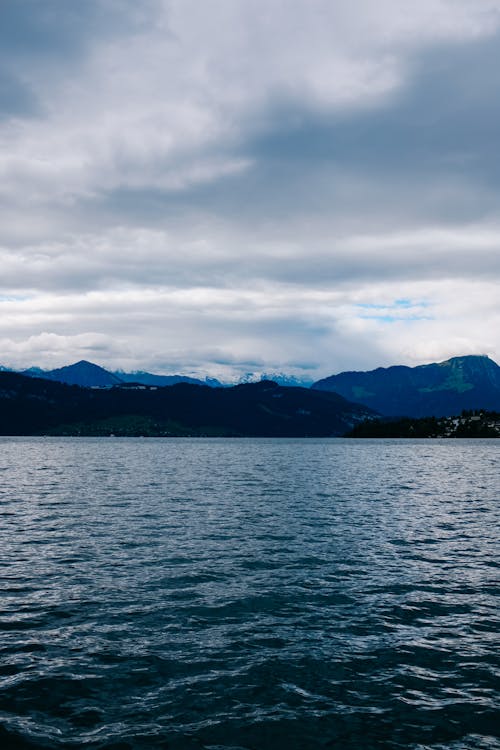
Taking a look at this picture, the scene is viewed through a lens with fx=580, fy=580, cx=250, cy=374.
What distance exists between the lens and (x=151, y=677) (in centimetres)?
2467

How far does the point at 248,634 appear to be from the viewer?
3005 centimetres

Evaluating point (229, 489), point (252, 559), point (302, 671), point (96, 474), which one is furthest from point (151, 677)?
point (96, 474)

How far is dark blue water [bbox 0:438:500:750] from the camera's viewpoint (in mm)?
20938

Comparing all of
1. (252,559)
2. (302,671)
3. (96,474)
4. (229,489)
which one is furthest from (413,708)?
(96,474)

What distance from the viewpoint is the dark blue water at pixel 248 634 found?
20938 millimetres

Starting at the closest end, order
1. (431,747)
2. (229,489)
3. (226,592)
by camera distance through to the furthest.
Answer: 1. (431,747)
2. (226,592)
3. (229,489)

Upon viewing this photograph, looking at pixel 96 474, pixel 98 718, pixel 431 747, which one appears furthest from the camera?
pixel 96 474

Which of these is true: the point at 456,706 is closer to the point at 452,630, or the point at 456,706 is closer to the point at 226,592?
the point at 452,630

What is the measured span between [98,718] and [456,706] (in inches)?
535

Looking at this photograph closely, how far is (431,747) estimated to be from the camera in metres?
19.5

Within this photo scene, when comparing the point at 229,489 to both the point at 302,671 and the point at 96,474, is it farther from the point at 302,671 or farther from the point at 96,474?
the point at 302,671

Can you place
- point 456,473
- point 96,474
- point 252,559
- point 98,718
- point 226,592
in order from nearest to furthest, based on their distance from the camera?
point 98,718 → point 226,592 → point 252,559 → point 96,474 → point 456,473

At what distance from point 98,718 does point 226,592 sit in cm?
1667

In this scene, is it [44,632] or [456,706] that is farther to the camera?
[44,632]
